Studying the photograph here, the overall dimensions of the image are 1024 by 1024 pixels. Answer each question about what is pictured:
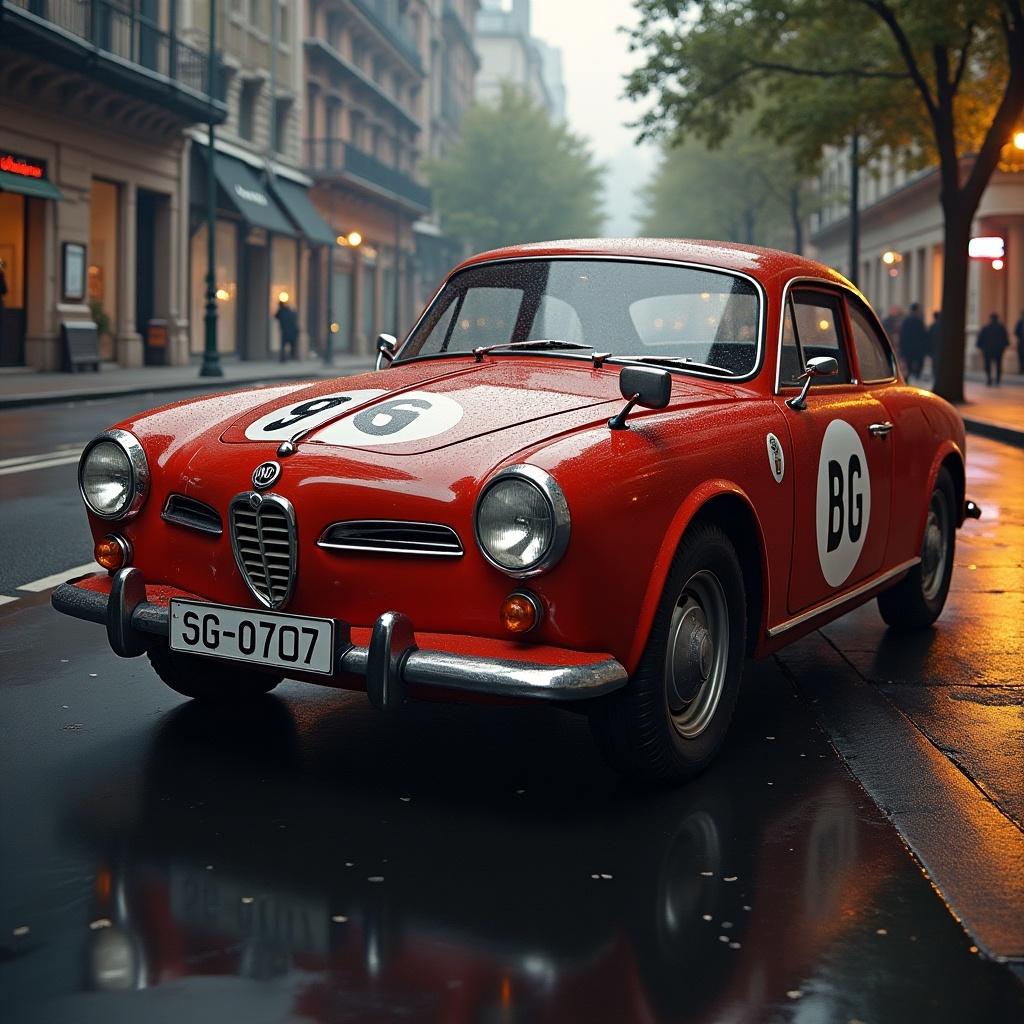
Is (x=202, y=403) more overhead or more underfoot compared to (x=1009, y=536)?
more overhead

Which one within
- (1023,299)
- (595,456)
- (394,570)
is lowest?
(394,570)

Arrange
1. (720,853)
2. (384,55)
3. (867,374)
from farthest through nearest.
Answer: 1. (384,55)
2. (867,374)
3. (720,853)

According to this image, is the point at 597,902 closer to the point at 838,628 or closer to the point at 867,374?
the point at 867,374

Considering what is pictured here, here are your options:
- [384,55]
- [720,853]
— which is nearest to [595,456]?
[720,853]

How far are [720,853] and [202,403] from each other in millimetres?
2231

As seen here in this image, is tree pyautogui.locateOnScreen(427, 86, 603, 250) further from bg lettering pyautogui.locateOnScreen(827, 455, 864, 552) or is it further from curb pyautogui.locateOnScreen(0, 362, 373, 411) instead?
bg lettering pyautogui.locateOnScreen(827, 455, 864, 552)

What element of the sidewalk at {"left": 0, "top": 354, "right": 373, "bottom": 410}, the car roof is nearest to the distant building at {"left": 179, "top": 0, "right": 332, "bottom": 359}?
the sidewalk at {"left": 0, "top": 354, "right": 373, "bottom": 410}

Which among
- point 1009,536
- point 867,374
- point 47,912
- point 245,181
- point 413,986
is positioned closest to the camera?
point 413,986

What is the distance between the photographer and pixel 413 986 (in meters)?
3.02

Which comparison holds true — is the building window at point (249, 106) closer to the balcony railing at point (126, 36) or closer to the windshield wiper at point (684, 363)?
the balcony railing at point (126, 36)

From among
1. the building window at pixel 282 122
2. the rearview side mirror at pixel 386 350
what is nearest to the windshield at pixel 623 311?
the rearview side mirror at pixel 386 350

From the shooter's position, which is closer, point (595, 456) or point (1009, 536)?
point (595, 456)

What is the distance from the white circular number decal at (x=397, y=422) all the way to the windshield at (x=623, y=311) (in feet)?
2.54

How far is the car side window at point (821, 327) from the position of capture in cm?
559
